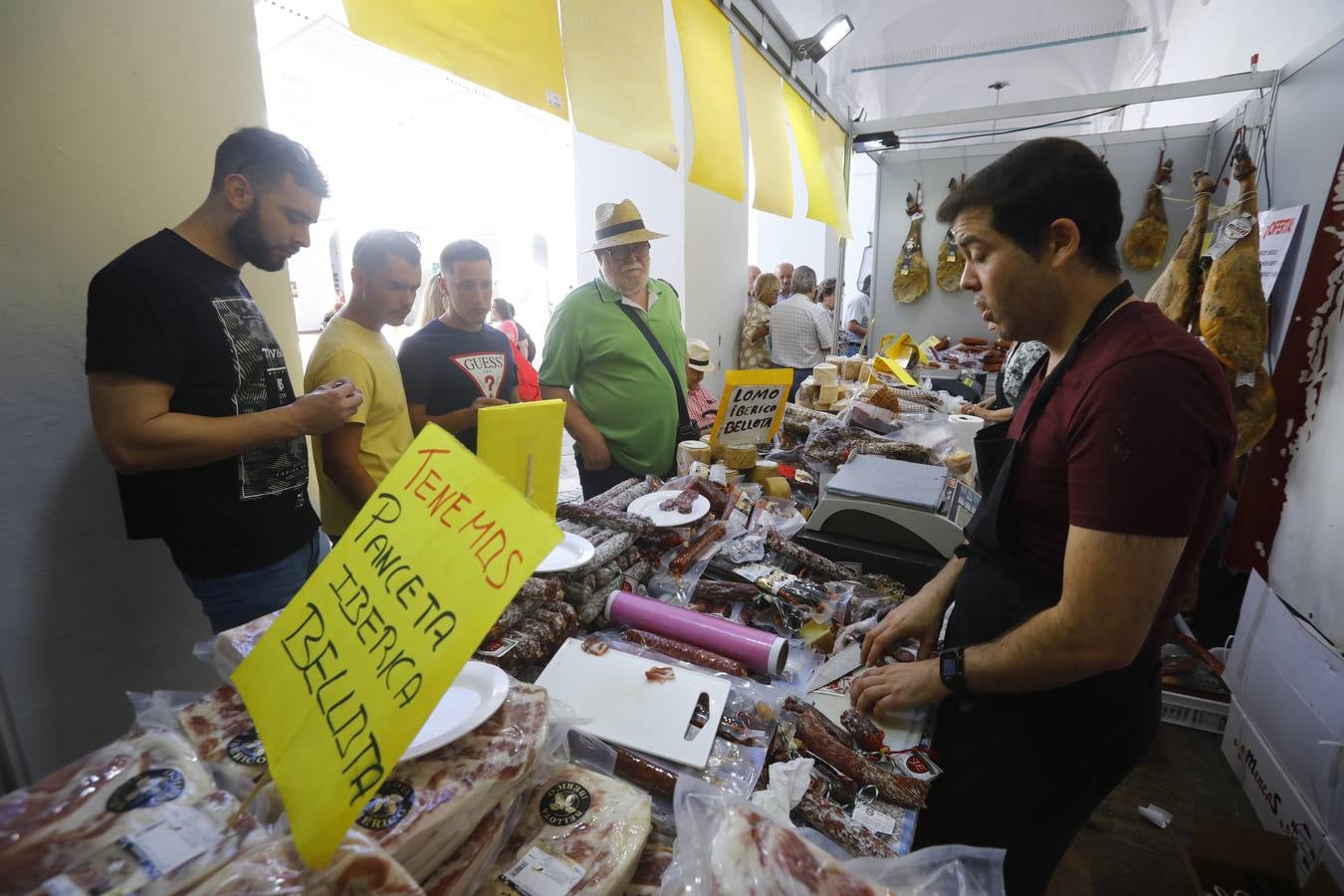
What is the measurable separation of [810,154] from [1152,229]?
473 cm

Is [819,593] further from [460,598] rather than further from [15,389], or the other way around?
[15,389]

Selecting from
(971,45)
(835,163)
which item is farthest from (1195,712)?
(971,45)

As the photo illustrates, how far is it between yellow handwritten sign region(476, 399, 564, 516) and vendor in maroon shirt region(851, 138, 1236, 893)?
932mm

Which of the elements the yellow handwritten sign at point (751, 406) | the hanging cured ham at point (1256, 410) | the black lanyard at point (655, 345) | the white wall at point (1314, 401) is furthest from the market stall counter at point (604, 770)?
the hanging cured ham at point (1256, 410)

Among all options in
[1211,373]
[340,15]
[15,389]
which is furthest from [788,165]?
[15,389]

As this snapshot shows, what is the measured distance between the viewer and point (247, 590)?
68.2 inches

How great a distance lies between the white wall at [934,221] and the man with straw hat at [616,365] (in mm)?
5720

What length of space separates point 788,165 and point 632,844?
4223 millimetres

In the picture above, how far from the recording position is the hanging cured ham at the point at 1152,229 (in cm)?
657

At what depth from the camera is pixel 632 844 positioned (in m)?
0.75

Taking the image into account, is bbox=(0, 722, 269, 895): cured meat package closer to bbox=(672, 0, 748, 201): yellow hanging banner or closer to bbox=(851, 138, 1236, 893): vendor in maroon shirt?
bbox=(851, 138, 1236, 893): vendor in maroon shirt

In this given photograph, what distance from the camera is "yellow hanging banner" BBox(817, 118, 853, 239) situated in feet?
17.1

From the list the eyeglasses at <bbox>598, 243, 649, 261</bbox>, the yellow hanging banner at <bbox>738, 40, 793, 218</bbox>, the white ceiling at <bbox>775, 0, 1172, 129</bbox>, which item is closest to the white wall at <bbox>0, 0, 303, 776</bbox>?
the eyeglasses at <bbox>598, 243, 649, 261</bbox>

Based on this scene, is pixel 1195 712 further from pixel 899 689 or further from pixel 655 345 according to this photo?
pixel 655 345
